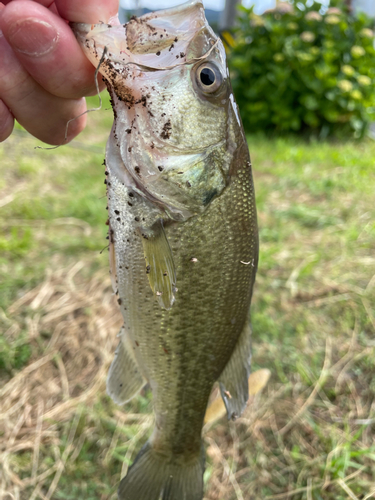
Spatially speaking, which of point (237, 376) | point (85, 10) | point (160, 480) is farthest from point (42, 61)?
point (160, 480)

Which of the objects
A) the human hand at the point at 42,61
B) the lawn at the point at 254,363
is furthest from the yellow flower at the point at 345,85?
the human hand at the point at 42,61

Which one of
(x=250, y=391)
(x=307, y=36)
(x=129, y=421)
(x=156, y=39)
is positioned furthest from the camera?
(x=307, y=36)

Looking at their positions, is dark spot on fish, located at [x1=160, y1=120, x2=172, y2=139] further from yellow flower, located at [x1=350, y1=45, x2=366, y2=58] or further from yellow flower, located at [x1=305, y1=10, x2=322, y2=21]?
yellow flower, located at [x1=305, y1=10, x2=322, y2=21]

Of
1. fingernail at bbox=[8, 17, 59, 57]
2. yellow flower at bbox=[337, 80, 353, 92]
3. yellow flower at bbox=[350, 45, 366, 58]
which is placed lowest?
yellow flower at bbox=[337, 80, 353, 92]

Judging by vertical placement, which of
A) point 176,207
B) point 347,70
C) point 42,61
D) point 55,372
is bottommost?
point 55,372

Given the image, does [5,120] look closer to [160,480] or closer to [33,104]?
[33,104]

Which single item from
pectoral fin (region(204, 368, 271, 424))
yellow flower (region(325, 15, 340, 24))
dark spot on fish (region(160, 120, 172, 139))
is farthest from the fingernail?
yellow flower (region(325, 15, 340, 24))

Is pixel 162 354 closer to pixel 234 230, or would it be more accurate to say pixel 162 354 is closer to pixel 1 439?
pixel 234 230
